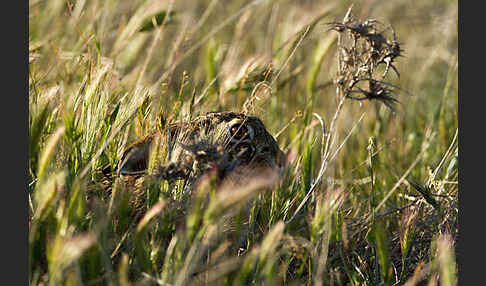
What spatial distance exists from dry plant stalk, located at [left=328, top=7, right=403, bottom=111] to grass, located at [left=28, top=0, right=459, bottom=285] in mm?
22

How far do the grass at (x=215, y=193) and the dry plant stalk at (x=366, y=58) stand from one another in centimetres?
2

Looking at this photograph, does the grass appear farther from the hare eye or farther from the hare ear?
the hare eye

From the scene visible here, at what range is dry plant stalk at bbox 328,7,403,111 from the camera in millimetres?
1921

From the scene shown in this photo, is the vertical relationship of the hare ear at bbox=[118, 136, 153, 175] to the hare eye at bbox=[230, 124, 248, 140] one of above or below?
below

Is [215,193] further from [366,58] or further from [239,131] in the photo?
[366,58]

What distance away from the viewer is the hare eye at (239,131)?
192 cm

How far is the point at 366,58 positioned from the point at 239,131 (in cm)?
51

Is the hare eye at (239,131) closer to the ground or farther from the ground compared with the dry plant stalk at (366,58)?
closer to the ground

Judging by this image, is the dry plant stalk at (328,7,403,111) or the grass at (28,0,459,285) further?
the dry plant stalk at (328,7,403,111)

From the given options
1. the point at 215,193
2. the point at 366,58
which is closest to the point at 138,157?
the point at 215,193

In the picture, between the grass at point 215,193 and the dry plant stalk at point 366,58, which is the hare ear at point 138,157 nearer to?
the grass at point 215,193

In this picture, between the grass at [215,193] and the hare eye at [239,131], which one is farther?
the hare eye at [239,131]

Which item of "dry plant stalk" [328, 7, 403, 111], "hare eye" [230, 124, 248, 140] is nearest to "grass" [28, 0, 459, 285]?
"dry plant stalk" [328, 7, 403, 111]

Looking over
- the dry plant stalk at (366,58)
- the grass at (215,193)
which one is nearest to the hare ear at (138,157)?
the grass at (215,193)
